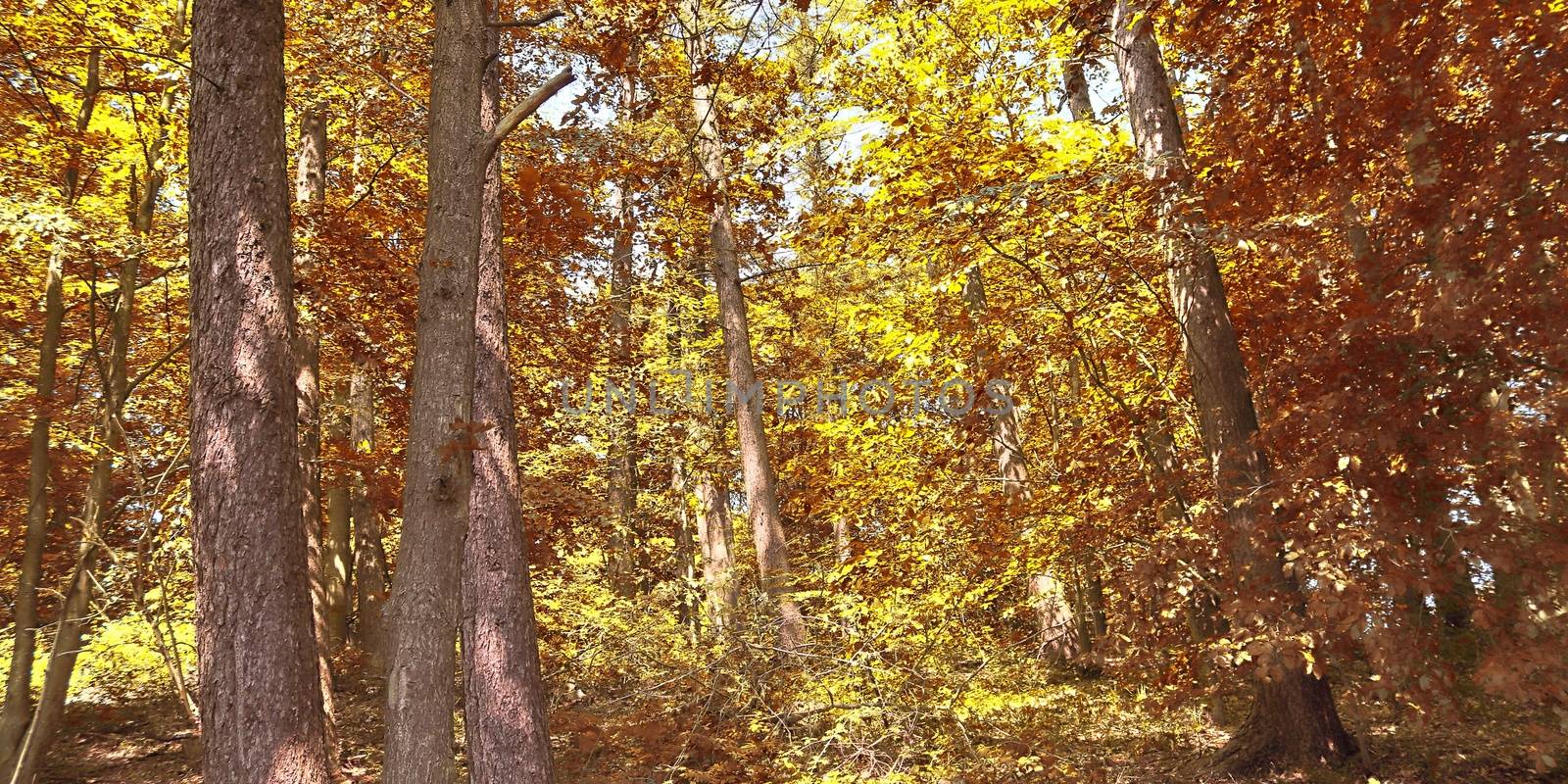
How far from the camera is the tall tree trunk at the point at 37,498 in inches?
276

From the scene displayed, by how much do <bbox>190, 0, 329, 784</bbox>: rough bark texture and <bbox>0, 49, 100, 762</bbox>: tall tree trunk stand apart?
500cm

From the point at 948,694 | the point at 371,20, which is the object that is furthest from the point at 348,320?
the point at 948,694

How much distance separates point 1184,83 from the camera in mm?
9945

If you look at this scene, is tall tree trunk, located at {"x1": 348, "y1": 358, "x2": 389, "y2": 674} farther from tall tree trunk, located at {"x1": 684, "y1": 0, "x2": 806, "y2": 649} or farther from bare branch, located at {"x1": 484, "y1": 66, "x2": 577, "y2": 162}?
bare branch, located at {"x1": 484, "y1": 66, "x2": 577, "y2": 162}

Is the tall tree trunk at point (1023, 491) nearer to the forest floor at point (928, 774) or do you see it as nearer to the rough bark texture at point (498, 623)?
the forest floor at point (928, 774)

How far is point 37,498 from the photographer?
732cm

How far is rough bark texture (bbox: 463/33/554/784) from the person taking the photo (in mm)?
5289

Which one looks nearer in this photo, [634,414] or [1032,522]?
[1032,522]

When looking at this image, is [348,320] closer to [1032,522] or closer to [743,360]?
[743,360]

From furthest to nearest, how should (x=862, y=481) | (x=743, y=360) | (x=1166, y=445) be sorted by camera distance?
(x=862, y=481)
(x=743, y=360)
(x=1166, y=445)

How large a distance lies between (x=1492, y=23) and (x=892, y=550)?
6383 millimetres

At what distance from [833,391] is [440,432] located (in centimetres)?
960

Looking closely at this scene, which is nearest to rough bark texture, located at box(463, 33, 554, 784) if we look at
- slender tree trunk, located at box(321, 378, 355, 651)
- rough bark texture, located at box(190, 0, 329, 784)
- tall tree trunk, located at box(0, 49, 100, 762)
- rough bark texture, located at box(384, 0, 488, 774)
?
rough bark texture, located at box(384, 0, 488, 774)

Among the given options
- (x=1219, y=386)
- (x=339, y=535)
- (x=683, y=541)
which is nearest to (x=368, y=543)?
(x=339, y=535)
